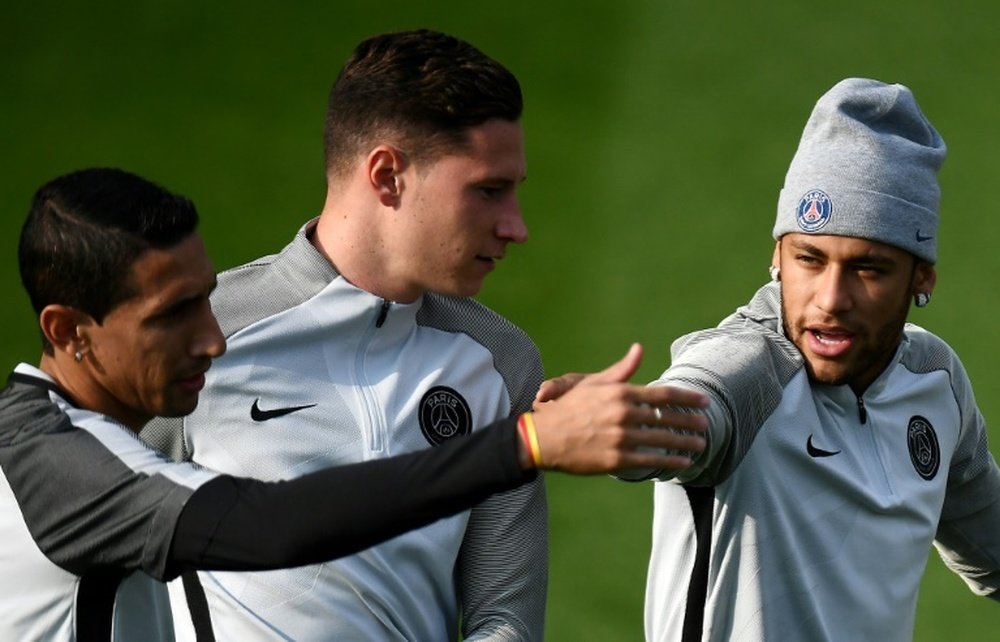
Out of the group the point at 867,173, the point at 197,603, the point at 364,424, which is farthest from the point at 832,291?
the point at 197,603

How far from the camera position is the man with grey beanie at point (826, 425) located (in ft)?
9.55

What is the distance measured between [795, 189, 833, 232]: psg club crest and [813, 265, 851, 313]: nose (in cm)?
7

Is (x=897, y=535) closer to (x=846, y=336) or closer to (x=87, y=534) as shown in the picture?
(x=846, y=336)

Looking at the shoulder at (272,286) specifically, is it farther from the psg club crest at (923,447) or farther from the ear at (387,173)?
the psg club crest at (923,447)

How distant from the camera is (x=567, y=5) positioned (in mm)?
5676

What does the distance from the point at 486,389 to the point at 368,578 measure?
0.35 metres

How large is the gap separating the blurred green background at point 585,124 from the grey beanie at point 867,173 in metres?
1.94

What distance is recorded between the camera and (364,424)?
9.37 feet

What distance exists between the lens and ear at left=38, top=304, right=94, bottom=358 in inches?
92.3

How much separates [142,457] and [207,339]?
212mm

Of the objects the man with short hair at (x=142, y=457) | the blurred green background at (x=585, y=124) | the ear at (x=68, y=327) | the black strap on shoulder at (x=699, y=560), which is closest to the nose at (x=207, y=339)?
the man with short hair at (x=142, y=457)

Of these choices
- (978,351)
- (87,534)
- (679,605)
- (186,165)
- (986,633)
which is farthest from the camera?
(186,165)

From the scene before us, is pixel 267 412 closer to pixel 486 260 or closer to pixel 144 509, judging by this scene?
pixel 486 260

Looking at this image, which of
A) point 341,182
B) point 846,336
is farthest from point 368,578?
point 846,336
